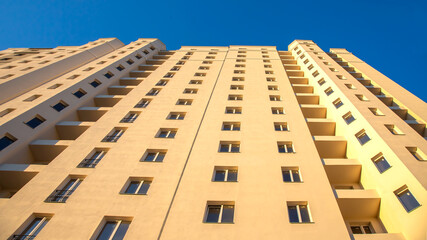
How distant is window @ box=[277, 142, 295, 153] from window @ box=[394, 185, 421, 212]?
602cm

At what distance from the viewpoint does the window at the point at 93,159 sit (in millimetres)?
14513

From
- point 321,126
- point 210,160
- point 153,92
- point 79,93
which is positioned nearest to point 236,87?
point 153,92

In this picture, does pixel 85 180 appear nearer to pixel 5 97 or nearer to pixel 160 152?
pixel 160 152

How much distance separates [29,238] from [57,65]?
24.4 meters

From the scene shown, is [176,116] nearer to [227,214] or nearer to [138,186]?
[138,186]

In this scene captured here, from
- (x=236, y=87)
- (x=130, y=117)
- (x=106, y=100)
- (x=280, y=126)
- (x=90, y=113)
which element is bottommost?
(x=130, y=117)

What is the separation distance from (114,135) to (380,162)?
18622 millimetres

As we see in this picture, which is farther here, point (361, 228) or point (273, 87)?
point (273, 87)

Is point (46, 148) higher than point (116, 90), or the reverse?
point (116, 90)

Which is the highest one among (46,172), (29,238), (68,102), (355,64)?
(355,64)

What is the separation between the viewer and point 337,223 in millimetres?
10469

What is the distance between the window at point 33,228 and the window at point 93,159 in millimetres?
3700

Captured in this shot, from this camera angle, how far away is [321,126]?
19.9 meters

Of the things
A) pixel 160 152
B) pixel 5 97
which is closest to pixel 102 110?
pixel 5 97
